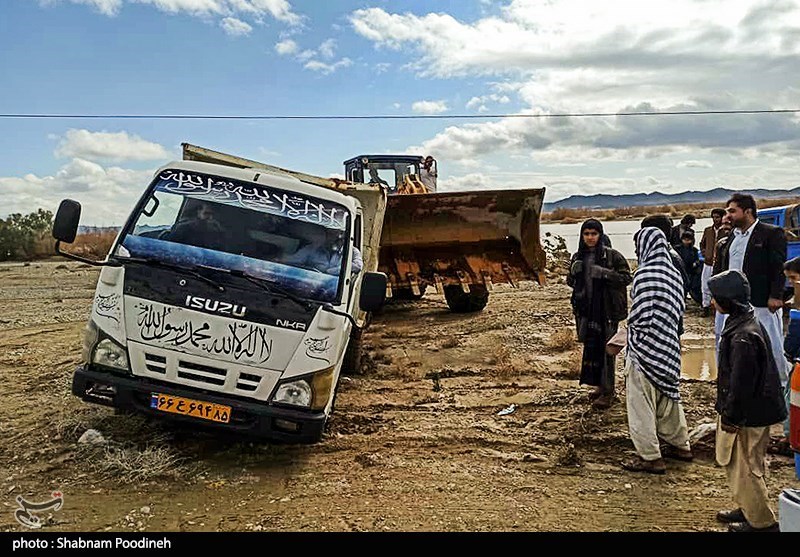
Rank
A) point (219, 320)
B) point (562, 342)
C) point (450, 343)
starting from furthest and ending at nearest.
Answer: point (450, 343)
point (562, 342)
point (219, 320)

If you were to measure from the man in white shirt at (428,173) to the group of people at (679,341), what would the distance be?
23.9 ft

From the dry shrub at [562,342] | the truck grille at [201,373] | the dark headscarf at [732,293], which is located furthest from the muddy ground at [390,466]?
the dark headscarf at [732,293]

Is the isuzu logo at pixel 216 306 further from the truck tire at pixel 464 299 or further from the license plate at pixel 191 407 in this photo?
the truck tire at pixel 464 299

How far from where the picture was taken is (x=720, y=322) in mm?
5387

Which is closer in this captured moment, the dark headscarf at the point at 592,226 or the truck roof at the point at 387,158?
the dark headscarf at the point at 592,226

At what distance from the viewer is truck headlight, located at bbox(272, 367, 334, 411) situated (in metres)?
4.25

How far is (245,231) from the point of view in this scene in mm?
4898

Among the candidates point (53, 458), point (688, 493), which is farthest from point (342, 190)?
point (688, 493)

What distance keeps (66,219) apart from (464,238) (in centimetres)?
645

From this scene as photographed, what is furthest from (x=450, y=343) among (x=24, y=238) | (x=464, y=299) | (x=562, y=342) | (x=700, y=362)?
(x=24, y=238)

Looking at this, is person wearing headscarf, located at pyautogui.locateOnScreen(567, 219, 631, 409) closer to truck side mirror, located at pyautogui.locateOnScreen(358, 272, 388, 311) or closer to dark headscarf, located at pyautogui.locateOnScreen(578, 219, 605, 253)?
dark headscarf, located at pyautogui.locateOnScreen(578, 219, 605, 253)

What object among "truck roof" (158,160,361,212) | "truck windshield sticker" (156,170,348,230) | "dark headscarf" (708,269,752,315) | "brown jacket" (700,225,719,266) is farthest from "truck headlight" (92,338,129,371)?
"brown jacket" (700,225,719,266)

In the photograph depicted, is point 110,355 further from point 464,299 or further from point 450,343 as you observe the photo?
point 464,299

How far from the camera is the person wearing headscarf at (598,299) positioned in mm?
5711
